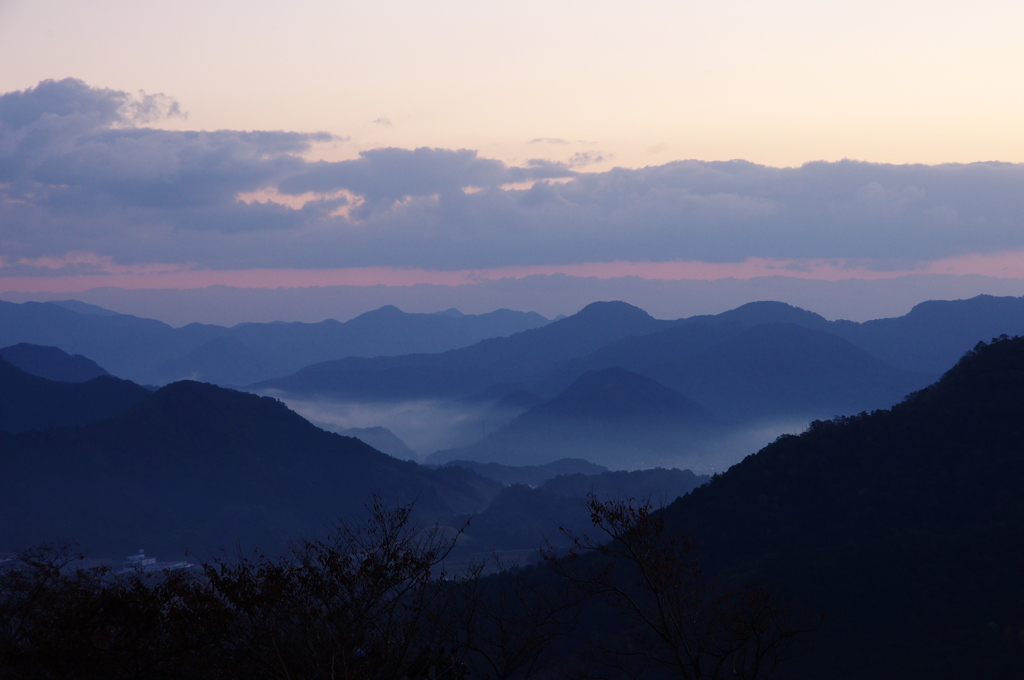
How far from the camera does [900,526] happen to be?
90.9m

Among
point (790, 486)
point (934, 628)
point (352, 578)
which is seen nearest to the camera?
point (352, 578)

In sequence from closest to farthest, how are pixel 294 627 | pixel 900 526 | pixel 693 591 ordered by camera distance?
pixel 294 627 < pixel 693 591 < pixel 900 526

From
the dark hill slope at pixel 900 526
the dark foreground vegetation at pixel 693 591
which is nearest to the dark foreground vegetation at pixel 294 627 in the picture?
the dark foreground vegetation at pixel 693 591

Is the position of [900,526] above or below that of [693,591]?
below

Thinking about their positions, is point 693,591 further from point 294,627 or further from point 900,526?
point 900,526

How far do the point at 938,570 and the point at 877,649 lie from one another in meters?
11.9

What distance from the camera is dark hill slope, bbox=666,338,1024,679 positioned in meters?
70.5

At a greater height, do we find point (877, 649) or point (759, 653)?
point (759, 653)

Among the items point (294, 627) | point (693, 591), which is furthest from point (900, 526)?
point (294, 627)

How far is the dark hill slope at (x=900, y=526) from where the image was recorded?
7050 centimetres

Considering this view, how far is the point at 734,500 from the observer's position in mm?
112062

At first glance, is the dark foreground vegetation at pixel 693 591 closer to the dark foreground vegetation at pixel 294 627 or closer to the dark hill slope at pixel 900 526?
the dark foreground vegetation at pixel 294 627

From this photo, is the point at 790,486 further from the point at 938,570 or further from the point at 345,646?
the point at 345,646

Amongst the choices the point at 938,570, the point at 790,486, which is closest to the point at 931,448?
the point at 790,486
